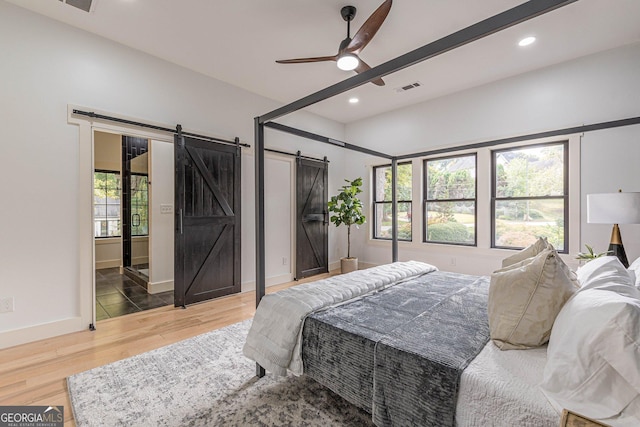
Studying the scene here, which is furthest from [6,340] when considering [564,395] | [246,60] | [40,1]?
[564,395]

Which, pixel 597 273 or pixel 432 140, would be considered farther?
pixel 432 140


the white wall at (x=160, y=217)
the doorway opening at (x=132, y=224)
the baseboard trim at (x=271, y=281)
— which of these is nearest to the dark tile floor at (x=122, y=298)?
the doorway opening at (x=132, y=224)

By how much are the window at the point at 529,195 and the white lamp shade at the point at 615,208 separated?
1.16 meters

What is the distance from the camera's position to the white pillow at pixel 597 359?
842mm

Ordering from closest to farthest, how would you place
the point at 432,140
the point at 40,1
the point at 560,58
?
the point at 40,1, the point at 560,58, the point at 432,140

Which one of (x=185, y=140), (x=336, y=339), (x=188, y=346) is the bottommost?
(x=188, y=346)

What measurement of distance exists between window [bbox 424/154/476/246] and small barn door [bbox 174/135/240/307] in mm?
3164

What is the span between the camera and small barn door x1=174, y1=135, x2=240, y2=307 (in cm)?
357

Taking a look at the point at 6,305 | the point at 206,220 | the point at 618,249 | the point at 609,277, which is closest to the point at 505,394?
the point at 609,277

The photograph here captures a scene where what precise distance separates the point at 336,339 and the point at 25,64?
142 inches

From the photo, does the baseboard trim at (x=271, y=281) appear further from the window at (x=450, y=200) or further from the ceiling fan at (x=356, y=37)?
the ceiling fan at (x=356, y=37)

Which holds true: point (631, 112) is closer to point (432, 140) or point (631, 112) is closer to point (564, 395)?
point (432, 140)

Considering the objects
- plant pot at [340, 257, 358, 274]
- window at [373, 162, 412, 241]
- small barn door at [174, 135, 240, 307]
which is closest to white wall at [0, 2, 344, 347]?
small barn door at [174, 135, 240, 307]

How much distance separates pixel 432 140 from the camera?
4719 mm
